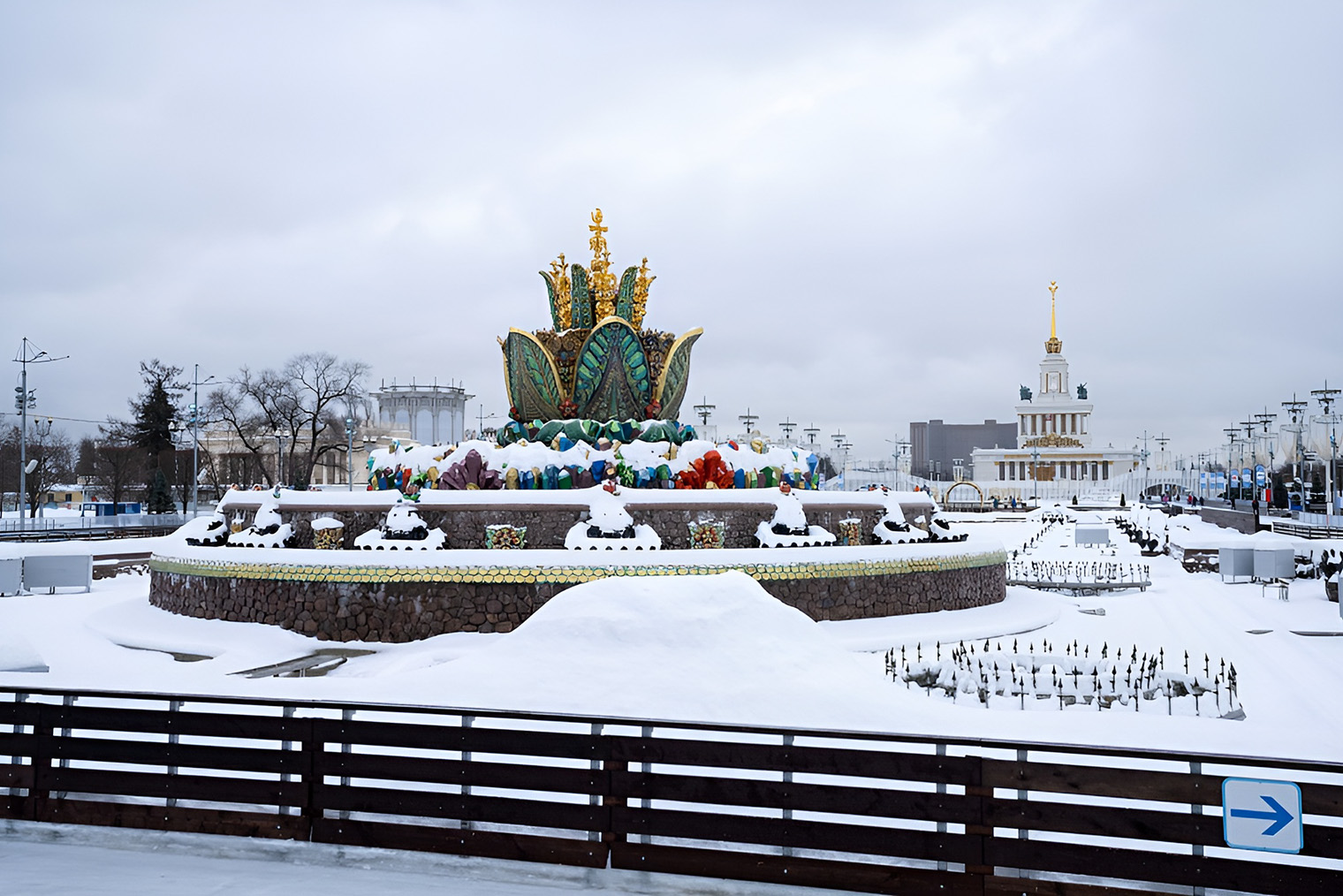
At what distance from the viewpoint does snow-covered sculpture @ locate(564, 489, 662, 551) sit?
727 inches

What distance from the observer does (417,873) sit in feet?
20.7

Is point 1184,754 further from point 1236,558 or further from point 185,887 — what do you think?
point 1236,558

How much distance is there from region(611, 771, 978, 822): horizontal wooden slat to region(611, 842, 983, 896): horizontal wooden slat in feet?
1.02

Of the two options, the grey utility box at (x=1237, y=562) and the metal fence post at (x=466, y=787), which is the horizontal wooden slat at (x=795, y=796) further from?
the grey utility box at (x=1237, y=562)

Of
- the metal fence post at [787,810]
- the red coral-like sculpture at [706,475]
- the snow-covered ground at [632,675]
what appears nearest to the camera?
the metal fence post at [787,810]

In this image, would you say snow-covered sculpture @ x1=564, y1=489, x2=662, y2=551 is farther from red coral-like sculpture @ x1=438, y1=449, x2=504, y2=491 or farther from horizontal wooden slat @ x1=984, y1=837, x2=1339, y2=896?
horizontal wooden slat @ x1=984, y1=837, x2=1339, y2=896

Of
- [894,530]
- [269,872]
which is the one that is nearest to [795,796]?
[269,872]

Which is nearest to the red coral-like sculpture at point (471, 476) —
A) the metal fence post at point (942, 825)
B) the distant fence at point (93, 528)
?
the metal fence post at point (942, 825)

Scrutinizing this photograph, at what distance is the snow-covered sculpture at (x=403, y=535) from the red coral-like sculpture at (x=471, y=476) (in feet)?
8.61

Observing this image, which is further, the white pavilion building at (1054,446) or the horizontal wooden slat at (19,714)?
the white pavilion building at (1054,446)

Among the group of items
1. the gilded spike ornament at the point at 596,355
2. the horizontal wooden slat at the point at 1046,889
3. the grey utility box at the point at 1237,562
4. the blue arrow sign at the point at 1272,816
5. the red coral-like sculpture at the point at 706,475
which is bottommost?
the grey utility box at the point at 1237,562

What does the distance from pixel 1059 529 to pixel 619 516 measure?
1584 inches

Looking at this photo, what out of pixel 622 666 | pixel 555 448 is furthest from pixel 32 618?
pixel 622 666

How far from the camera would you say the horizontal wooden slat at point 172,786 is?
6.68 meters
